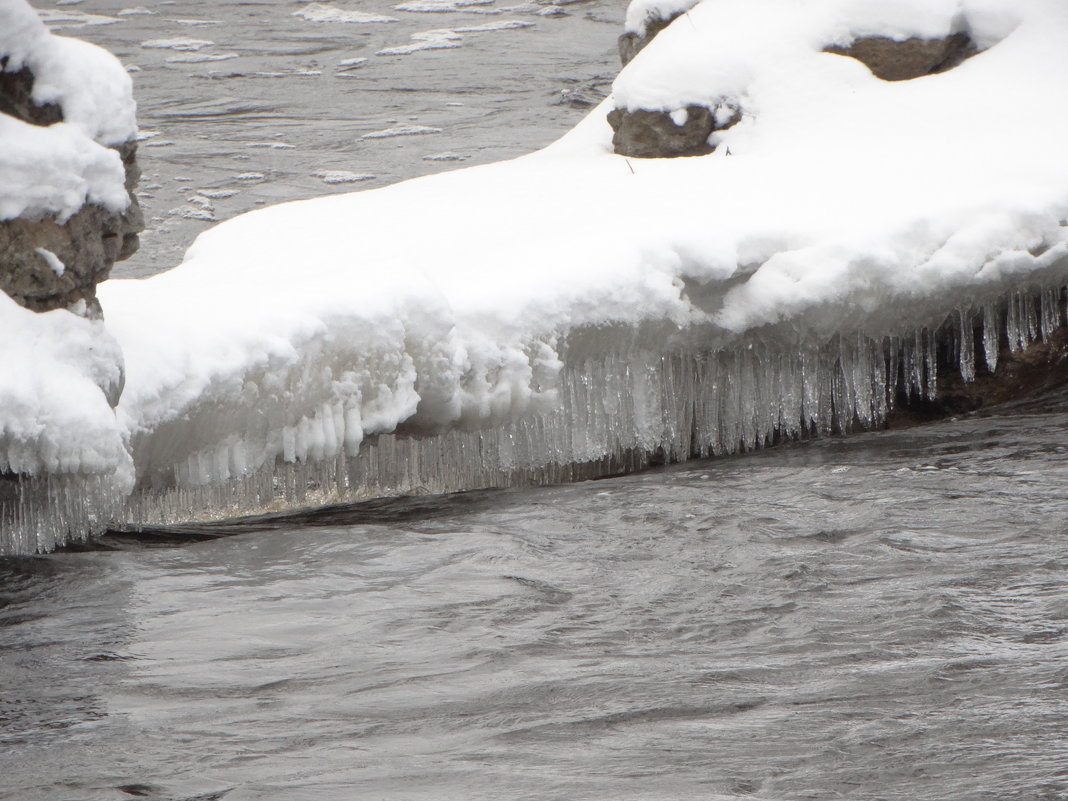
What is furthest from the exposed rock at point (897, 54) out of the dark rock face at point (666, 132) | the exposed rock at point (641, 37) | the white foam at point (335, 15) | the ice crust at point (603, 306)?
the white foam at point (335, 15)

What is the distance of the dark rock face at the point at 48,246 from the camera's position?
4.07 m

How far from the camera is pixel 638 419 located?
5.29 metres

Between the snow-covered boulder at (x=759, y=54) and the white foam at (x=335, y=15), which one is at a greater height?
the white foam at (x=335, y=15)

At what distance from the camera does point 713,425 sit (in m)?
5.47

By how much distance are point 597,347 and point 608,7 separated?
11148mm

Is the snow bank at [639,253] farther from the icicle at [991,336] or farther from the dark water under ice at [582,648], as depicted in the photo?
the dark water under ice at [582,648]

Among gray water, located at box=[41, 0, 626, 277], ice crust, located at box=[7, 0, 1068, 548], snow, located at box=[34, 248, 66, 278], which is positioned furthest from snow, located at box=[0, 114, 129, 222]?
gray water, located at box=[41, 0, 626, 277]

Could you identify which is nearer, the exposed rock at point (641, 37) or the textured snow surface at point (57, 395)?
the textured snow surface at point (57, 395)

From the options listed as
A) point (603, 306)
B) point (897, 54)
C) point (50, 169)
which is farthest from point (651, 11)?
point (50, 169)

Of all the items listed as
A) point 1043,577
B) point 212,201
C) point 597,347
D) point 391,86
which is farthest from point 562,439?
point 391,86

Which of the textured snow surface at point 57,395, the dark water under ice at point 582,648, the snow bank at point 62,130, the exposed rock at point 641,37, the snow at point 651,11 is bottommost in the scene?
the dark water under ice at point 582,648

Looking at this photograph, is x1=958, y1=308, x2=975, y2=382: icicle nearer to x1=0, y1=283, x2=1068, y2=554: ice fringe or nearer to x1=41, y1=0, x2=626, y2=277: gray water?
x1=0, y1=283, x2=1068, y2=554: ice fringe

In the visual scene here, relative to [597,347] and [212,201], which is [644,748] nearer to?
[597,347]

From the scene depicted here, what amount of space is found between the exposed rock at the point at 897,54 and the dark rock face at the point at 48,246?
164 inches
